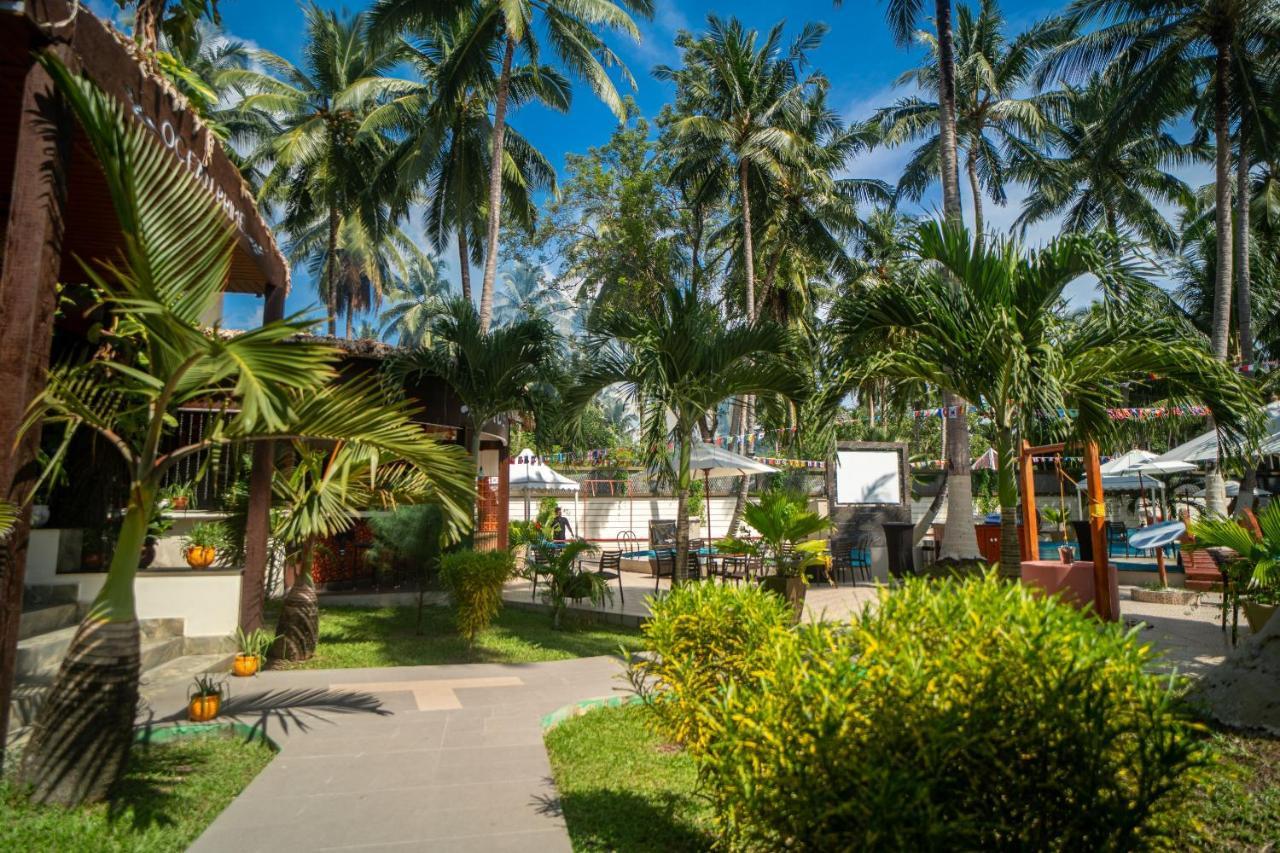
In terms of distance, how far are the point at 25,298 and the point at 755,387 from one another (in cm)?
647

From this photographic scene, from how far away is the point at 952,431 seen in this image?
1205cm

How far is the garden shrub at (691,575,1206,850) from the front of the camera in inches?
77.8

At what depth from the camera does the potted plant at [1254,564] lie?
5.58 meters

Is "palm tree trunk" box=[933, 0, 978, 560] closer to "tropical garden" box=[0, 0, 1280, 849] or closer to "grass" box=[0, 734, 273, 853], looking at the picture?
"tropical garden" box=[0, 0, 1280, 849]

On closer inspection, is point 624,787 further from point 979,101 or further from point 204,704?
point 979,101

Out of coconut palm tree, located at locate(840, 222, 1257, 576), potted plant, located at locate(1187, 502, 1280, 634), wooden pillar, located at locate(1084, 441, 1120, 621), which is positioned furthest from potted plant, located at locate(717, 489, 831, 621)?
potted plant, located at locate(1187, 502, 1280, 634)

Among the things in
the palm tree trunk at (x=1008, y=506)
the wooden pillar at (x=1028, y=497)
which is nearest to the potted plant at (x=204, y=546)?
the palm tree trunk at (x=1008, y=506)

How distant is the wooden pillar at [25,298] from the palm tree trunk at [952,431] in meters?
9.84

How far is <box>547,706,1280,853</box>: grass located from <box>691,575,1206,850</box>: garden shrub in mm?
364

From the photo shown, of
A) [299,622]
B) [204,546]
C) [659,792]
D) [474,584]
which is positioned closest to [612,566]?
[474,584]

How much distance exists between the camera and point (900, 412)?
7.19 meters

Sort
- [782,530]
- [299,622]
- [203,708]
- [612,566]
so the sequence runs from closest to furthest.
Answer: [203,708] < [299,622] < [782,530] < [612,566]

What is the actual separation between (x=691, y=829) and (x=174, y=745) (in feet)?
10.7

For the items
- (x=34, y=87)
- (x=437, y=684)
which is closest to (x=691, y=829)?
(x=437, y=684)
